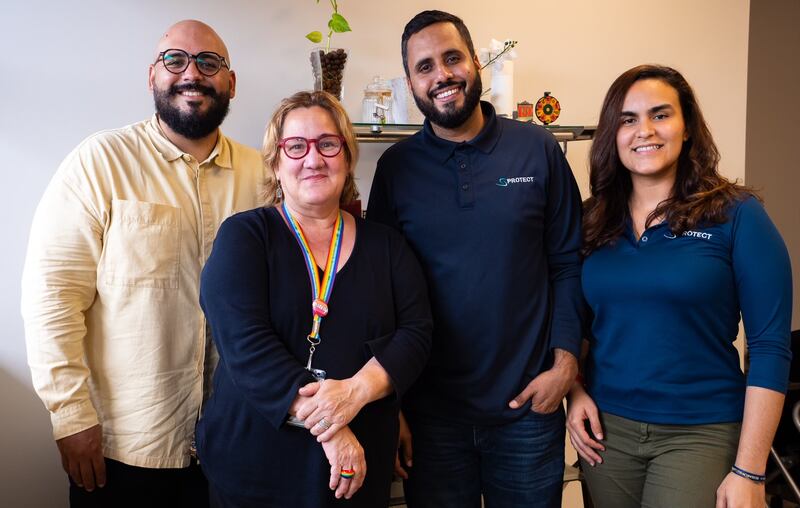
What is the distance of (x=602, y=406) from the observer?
175 cm

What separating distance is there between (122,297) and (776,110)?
15.5ft

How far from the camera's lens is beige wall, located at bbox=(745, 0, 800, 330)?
15.3 feet

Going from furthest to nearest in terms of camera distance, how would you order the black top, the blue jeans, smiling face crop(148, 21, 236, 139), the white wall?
the white wall → smiling face crop(148, 21, 236, 139) → the blue jeans → the black top

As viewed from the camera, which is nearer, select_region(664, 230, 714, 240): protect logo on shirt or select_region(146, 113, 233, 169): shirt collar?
select_region(664, 230, 714, 240): protect logo on shirt

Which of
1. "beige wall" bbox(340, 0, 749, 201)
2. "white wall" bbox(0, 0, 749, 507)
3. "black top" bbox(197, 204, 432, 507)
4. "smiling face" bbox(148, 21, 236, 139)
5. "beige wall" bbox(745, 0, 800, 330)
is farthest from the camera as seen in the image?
"beige wall" bbox(745, 0, 800, 330)

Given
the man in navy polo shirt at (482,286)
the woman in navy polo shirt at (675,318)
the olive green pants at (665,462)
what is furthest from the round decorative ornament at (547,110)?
the olive green pants at (665,462)

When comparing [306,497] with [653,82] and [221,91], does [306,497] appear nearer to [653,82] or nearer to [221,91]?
[221,91]

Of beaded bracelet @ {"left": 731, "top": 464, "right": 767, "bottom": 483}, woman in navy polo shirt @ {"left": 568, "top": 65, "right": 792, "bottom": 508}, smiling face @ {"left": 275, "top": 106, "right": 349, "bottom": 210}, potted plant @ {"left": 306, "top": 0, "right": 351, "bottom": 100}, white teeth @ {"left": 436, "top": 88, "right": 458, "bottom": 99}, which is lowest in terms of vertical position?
beaded bracelet @ {"left": 731, "top": 464, "right": 767, "bottom": 483}

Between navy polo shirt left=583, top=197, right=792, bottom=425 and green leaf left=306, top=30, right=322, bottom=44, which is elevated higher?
green leaf left=306, top=30, right=322, bottom=44

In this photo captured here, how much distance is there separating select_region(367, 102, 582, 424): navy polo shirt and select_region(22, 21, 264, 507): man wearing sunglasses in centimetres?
63

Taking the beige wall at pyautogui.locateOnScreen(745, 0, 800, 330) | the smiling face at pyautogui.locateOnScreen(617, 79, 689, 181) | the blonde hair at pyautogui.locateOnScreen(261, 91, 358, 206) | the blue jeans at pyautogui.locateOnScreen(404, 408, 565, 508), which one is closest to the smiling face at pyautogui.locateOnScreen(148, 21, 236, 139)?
the blonde hair at pyautogui.locateOnScreen(261, 91, 358, 206)

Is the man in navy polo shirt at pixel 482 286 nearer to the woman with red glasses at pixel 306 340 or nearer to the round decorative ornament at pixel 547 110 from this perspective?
the woman with red glasses at pixel 306 340

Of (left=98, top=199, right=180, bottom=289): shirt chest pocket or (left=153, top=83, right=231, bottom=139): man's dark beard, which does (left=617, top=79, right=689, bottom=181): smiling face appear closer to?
(left=153, top=83, right=231, bottom=139): man's dark beard

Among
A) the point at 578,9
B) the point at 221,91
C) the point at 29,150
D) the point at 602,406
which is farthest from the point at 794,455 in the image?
the point at 29,150
